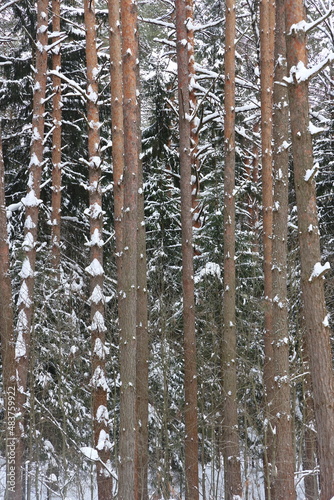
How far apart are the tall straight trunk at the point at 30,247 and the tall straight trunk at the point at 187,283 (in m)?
2.81

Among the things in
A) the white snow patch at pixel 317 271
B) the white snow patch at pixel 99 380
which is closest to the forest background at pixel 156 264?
the white snow patch at pixel 317 271

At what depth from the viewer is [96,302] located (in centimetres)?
1099

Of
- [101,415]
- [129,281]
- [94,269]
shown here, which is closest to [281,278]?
[129,281]

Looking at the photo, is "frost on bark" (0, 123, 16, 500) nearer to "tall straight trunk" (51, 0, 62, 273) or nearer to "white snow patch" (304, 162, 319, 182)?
"tall straight trunk" (51, 0, 62, 273)

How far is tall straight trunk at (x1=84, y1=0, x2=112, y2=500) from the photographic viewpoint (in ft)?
35.1

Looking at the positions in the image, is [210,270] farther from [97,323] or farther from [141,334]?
[97,323]

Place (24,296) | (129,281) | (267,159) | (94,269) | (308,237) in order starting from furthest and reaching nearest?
1. (267,159)
2. (24,296)
3. (94,269)
4. (129,281)
5. (308,237)

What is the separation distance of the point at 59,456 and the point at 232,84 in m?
9.32

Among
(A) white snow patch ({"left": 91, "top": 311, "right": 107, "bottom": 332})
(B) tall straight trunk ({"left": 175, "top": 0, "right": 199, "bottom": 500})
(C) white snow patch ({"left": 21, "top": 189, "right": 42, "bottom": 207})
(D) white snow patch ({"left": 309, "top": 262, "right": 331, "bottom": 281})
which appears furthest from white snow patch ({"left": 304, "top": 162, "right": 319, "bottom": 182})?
(C) white snow patch ({"left": 21, "top": 189, "right": 42, "bottom": 207})

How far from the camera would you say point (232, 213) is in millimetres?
11961

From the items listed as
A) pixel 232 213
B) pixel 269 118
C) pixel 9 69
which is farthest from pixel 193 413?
pixel 9 69

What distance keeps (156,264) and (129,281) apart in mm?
6554

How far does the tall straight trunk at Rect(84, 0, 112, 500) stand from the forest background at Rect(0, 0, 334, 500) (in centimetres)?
3

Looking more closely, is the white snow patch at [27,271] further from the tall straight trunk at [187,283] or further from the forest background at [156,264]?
the tall straight trunk at [187,283]
